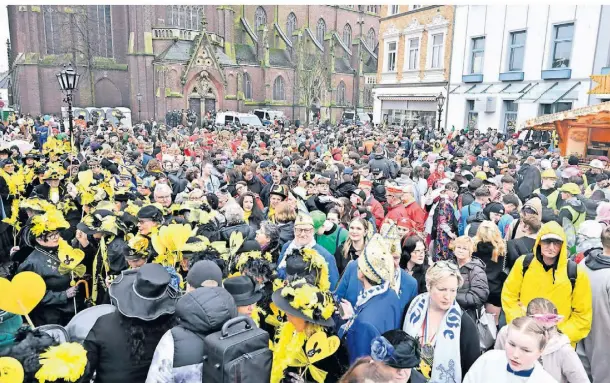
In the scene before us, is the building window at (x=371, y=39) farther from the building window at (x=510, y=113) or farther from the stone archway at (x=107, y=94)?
the building window at (x=510, y=113)

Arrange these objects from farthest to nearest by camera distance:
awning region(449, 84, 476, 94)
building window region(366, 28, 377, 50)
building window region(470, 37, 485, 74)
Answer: building window region(366, 28, 377, 50) < awning region(449, 84, 476, 94) < building window region(470, 37, 485, 74)

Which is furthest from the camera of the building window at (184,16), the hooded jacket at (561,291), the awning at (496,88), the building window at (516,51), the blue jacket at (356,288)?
the building window at (184,16)

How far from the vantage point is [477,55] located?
84.3 ft

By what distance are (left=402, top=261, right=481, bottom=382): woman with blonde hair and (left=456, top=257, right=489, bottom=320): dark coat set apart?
0.81 m

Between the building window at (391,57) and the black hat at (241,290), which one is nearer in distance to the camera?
the black hat at (241,290)

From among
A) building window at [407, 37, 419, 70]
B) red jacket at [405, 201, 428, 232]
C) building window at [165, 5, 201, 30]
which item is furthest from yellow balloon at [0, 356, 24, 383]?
building window at [165, 5, 201, 30]

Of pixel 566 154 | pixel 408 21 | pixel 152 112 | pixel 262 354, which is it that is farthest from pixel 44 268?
pixel 152 112

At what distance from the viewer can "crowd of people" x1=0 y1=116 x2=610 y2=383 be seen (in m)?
2.37

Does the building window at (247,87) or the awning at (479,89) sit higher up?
the building window at (247,87)

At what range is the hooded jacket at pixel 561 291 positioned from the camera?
3.71 metres

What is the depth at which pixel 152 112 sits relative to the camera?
39250 mm

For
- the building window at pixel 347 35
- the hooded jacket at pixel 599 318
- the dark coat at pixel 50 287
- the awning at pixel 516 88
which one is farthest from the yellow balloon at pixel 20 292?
the building window at pixel 347 35

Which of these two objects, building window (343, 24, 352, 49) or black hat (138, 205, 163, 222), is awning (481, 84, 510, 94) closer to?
black hat (138, 205, 163, 222)

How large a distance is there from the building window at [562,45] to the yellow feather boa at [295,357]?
23.1 metres
